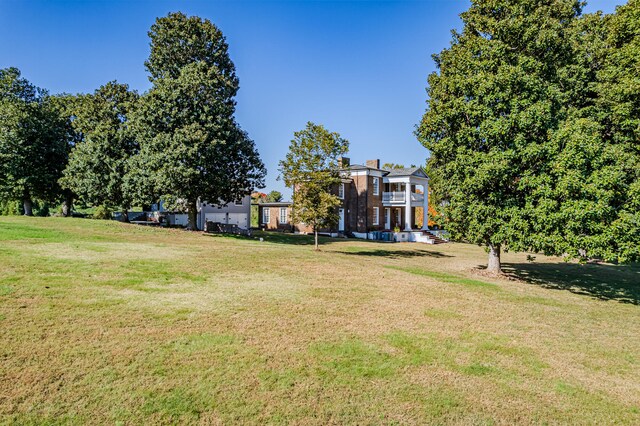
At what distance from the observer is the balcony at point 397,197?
143ft

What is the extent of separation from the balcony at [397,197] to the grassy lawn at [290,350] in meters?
28.5

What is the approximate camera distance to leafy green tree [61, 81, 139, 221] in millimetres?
33812

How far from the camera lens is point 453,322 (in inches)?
424

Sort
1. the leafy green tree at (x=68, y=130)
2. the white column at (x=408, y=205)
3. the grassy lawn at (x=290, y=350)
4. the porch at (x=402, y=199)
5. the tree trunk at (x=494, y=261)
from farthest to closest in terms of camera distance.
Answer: the porch at (x=402, y=199)
the white column at (x=408, y=205)
the leafy green tree at (x=68, y=130)
the tree trunk at (x=494, y=261)
the grassy lawn at (x=290, y=350)

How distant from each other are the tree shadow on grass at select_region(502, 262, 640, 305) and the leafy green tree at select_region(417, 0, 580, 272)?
2.93 metres

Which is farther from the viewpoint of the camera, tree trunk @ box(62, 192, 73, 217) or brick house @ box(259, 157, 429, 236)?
brick house @ box(259, 157, 429, 236)

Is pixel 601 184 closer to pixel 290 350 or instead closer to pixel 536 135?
pixel 536 135

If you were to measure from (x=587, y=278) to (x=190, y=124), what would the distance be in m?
28.6

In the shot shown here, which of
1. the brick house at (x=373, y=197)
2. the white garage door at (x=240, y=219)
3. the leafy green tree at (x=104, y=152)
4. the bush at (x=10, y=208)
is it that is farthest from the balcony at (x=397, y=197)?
the bush at (x=10, y=208)

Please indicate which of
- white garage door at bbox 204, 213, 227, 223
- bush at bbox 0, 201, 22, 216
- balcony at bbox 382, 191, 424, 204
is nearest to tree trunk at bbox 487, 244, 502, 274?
balcony at bbox 382, 191, 424, 204

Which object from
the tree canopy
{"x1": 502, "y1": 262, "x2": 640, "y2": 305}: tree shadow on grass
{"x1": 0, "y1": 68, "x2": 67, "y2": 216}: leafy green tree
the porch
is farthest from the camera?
the porch

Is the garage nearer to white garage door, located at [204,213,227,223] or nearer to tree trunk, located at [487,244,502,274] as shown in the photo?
white garage door, located at [204,213,227,223]

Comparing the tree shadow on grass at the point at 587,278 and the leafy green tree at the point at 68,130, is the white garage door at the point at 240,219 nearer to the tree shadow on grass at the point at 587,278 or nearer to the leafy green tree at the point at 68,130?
the leafy green tree at the point at 68,130

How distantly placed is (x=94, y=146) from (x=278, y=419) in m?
36.2
